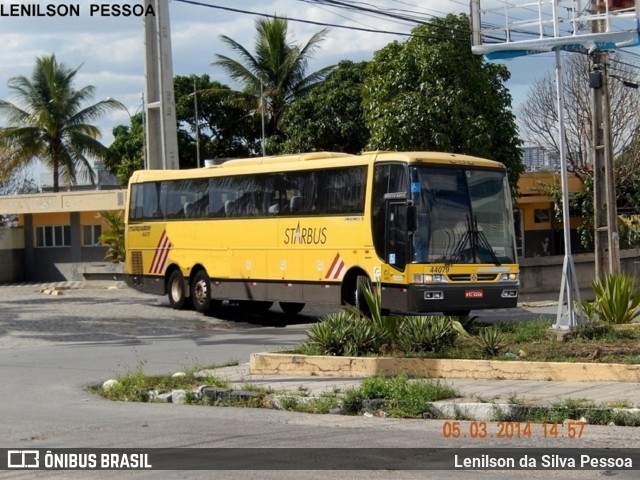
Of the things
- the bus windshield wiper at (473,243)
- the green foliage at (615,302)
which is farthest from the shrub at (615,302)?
the bus windshield wiper at (473,243)

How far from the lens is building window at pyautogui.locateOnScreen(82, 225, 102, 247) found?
47.6m

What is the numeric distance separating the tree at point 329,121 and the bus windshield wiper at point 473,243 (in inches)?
873

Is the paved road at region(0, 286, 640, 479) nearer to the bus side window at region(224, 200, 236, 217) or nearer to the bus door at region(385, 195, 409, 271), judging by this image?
the bus door at region(385, 195, 409, 271)

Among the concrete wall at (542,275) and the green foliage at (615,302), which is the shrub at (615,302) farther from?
the concrete wall at (542,275)

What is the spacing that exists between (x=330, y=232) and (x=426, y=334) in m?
8.66

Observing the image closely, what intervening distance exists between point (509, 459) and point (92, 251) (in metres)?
40.5

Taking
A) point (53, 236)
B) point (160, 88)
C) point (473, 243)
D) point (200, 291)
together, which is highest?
point (160, 88)

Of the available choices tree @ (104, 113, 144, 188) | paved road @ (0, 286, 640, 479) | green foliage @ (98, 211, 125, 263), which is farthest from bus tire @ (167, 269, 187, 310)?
tree @ (104, 113, 144, 188)

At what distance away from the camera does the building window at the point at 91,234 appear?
156 feet

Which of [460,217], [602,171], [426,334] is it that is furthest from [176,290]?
[426,334]

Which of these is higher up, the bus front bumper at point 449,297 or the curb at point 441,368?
the bus front bumper at point 449,297

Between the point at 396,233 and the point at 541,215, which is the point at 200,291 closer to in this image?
the point at 396,233

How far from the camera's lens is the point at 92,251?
47.6 m

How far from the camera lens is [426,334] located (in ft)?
48.7
